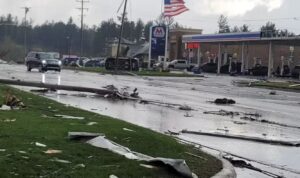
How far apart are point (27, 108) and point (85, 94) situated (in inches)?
445

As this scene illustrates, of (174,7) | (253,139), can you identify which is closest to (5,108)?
(253,139)

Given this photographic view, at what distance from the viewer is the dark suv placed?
189ft

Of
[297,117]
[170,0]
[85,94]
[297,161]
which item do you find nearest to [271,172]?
[297,161]

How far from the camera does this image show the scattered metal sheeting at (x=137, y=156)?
27.0 ft

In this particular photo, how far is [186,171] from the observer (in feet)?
27.0

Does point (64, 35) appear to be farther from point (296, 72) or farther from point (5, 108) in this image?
point (5, 108)

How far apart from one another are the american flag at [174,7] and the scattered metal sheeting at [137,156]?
5641 cm

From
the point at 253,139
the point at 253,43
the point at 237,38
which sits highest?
the point at 237,38

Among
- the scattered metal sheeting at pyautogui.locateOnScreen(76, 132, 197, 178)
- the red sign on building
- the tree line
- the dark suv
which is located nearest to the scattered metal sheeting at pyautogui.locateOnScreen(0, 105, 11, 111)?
the scattered metal sheeting at pyautogui.locateOnScreen(76, 132, 197, 178)

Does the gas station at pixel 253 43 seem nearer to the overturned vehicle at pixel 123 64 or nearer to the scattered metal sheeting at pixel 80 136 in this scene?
the overturned vehicle at pixel 123 64

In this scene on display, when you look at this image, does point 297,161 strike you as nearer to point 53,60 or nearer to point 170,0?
point 53,60

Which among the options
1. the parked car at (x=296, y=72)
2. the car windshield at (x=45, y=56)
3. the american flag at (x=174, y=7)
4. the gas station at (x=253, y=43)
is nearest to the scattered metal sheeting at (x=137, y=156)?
the car windshield at (x=45, y=56)

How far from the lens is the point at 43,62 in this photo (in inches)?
→ 2271

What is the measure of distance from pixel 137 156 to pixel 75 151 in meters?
0.99
